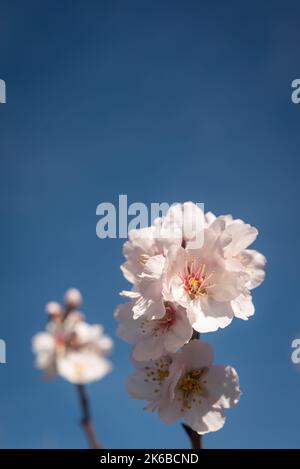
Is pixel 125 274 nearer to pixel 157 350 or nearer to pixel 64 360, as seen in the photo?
pixel 157 350

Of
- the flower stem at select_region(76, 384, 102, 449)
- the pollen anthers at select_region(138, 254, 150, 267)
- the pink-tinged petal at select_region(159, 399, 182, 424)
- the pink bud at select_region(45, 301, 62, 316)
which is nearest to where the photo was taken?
the pink-tinged petal at select_region(159, 399, 182, 424)

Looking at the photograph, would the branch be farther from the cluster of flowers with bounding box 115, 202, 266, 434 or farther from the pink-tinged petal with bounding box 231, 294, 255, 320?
the pink-tinged petal with bounding box 231, 294, 255, 320

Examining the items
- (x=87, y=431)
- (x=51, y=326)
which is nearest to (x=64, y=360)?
(x=51, y=326)

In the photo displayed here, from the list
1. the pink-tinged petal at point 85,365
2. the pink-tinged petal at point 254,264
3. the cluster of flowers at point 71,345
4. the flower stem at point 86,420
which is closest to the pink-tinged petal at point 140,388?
the pink-tinged petal at point 254,264

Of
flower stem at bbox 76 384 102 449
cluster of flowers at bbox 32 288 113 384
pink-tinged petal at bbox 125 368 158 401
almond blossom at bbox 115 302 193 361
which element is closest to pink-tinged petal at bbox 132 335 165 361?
almond blossom at bbox 115 302 193 361

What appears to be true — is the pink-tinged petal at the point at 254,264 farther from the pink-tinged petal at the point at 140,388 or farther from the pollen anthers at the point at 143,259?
the pink-tinged petal at the point at 140,388

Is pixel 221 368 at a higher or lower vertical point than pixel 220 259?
lower

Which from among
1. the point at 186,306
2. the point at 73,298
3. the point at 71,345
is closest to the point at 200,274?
the point at 186,306
